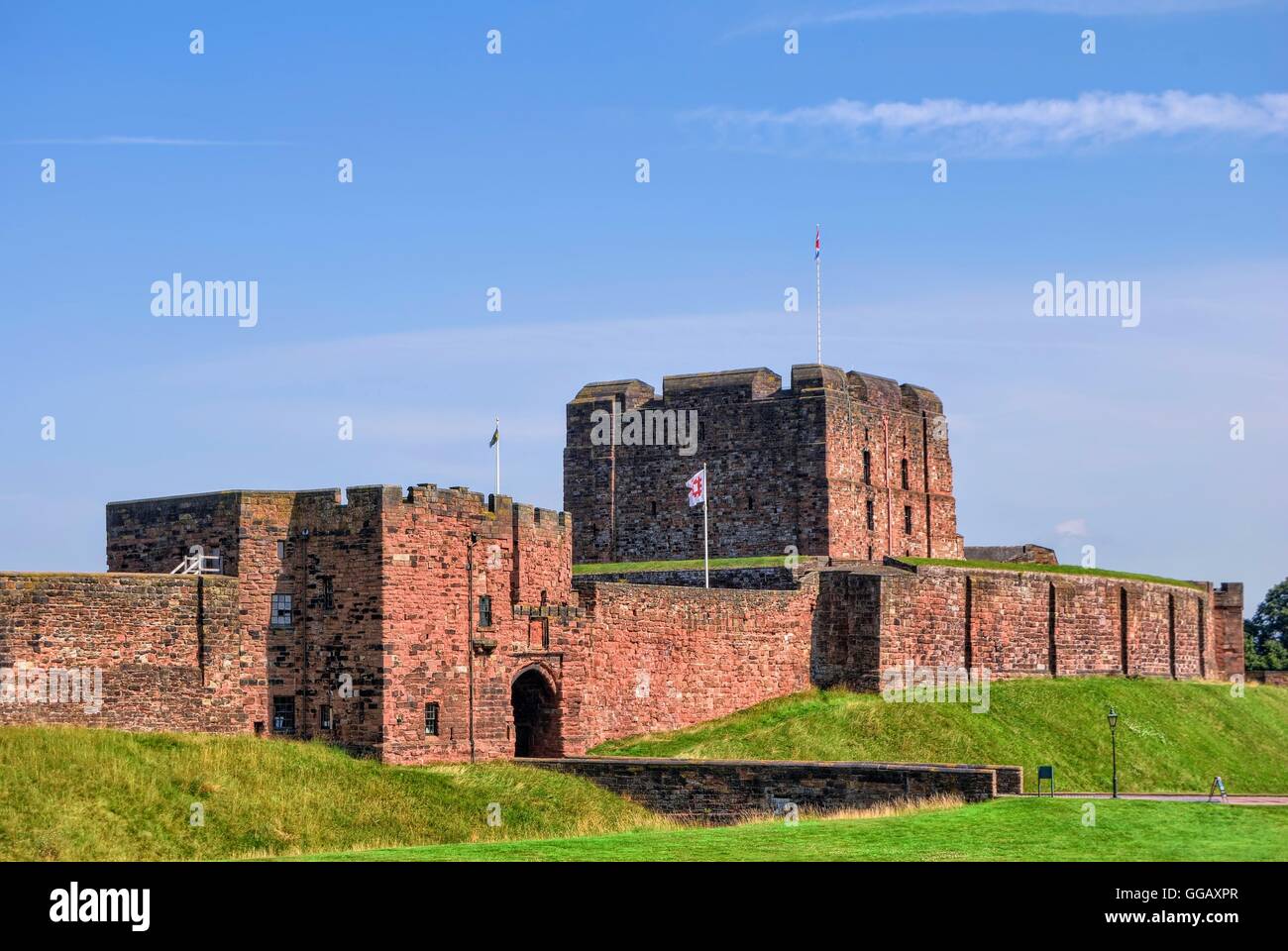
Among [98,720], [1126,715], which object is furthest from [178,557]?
[1126,715]

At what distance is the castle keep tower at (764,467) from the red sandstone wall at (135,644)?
25.1 meters

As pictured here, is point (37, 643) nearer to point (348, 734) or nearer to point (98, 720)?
point (98, 720)

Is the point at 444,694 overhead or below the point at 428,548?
below

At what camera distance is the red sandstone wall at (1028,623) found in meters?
54.6

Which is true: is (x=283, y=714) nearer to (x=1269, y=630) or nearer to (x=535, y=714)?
(x=535, y=714)

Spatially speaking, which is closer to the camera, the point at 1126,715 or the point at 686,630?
the point at 686,630

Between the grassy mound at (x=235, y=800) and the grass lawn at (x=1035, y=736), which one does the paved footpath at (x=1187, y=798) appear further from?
the grassy mound at (x=235, y=800)

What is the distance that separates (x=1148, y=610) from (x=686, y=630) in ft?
71.6

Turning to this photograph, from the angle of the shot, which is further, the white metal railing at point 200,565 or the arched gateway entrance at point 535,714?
the arched gateway entrance at point 535,714

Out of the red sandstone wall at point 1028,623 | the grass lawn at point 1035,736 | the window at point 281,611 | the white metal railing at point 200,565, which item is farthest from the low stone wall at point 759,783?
the red sandstone wall at point 1028,623

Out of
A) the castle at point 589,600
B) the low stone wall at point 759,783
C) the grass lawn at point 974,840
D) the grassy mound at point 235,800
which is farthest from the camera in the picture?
the castle at point 589,600

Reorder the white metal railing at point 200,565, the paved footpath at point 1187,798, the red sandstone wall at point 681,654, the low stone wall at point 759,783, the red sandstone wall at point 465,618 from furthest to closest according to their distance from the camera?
the red sandstone wall at point 681,654, the red sandstone wall at point 465,618, the white metal railing at point 200,565, the low stone wall at point 759,783, the paved footpath at point 1187,798

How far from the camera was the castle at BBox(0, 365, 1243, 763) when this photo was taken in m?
38.9
